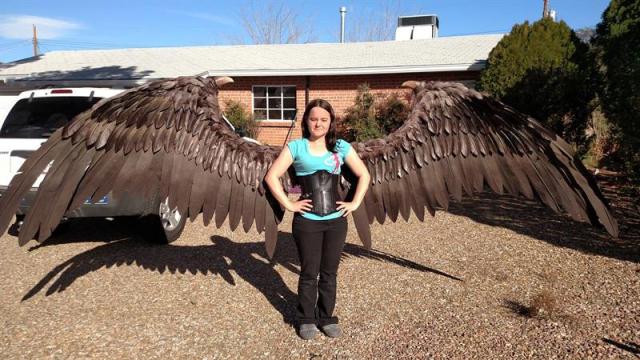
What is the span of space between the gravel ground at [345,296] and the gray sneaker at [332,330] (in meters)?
0.05

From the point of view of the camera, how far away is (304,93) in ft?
50.5

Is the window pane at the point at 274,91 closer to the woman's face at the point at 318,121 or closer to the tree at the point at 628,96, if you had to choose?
the tree at the point at 628,96

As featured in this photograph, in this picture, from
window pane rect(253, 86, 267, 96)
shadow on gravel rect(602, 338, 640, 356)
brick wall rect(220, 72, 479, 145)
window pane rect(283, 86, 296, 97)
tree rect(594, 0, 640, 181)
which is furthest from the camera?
window pane rect(253, 86, 267, 96)

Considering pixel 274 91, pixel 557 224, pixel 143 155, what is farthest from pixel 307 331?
pixel 274 91

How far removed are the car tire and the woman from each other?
2.83 meters

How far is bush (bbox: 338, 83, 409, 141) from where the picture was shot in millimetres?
13875

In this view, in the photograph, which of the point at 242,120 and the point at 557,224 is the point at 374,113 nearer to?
the point at 242,120

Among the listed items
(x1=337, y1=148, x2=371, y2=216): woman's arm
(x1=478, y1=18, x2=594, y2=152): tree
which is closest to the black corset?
(x1=337, y1=148, x2=371, y2=216): woman's arm

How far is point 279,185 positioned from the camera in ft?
11.1

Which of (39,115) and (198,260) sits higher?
(39,115)

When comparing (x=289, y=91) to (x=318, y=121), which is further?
(x=289, y=91)

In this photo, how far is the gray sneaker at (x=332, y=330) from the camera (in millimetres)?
3715

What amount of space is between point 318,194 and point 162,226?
3.34 meters

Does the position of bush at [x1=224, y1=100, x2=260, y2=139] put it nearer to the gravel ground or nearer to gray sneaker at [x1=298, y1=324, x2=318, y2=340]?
the gravel ground
